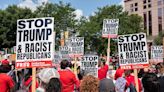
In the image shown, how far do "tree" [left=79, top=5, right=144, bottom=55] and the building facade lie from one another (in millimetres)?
49483

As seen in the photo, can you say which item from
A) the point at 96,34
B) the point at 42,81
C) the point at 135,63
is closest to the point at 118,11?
the point at 96,34

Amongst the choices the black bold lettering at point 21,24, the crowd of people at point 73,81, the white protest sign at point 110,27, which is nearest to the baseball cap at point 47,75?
the crowd of people at point 73,81

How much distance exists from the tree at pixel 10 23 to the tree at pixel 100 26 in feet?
28.6

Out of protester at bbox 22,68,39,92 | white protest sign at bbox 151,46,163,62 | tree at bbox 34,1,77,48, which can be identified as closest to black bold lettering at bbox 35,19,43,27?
protester at bbox 22,68,39,92

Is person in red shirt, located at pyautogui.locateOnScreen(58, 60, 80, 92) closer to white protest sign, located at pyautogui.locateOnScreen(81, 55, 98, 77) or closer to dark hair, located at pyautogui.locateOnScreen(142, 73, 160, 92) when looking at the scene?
white protest sign, located at pyautogui.locateOnScreen(81, 55, 98, 77)

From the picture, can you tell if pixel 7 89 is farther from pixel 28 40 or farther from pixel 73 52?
pixel 73 52

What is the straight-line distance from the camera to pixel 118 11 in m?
63.5

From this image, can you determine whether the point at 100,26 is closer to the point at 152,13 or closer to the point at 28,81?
the point at 28,81

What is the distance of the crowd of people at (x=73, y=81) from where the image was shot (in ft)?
17.9

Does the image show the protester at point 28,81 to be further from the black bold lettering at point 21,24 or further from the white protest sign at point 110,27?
the white protest sign at point 110,27

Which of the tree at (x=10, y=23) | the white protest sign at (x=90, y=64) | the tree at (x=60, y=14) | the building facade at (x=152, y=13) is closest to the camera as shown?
the white protest sign at (x=90, y=64)

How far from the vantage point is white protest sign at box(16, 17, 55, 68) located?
8.72 meters

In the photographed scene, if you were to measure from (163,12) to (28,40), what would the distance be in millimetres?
109376

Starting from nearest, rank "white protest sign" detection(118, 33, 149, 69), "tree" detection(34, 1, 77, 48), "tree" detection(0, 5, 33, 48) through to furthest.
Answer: "white protest sign" detection(118, 33, 149, 69)
"tree" detection(34, 1, 77, 48)
"tree" detection(0, 5, 33, 48)
